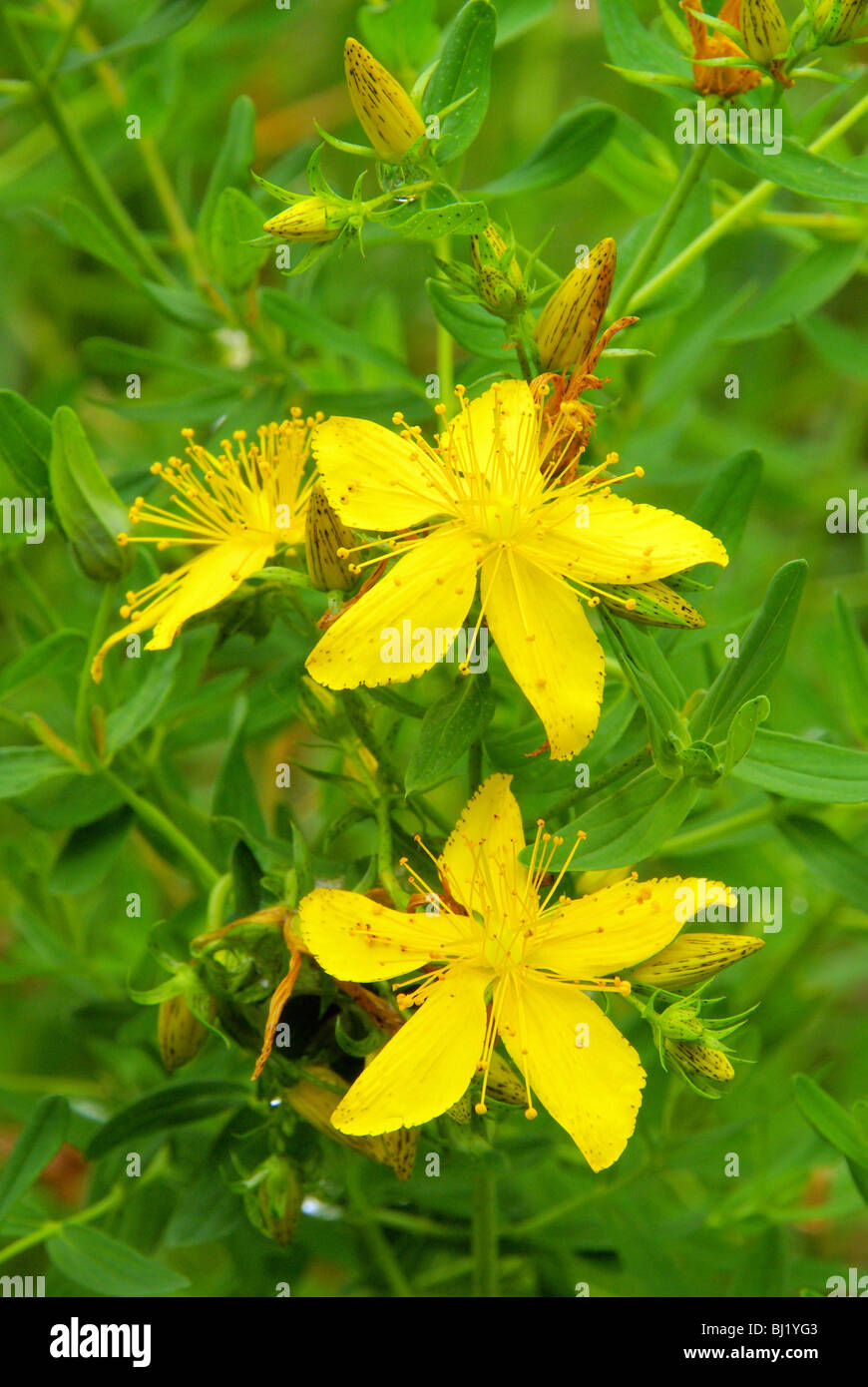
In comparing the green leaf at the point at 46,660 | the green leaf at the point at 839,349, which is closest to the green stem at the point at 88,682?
the green leaf at the point at 46,660

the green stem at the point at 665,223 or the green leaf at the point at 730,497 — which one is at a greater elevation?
the green stem at the point at 665,223

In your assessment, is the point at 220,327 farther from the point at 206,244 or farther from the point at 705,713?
the point at 705,713

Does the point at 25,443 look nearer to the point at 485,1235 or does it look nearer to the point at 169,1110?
the point at 169,1110

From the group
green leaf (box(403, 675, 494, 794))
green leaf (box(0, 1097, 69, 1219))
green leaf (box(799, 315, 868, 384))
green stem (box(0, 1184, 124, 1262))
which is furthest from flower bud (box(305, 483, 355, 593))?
green leaf (box(799, 315, 868, 384))

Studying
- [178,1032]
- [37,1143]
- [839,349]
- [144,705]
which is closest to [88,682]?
[144,705]

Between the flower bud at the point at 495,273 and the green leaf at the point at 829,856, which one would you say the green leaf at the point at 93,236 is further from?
the green leaf at the point at 829,856

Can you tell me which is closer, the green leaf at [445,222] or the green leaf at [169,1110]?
the green leaf at [445,222]

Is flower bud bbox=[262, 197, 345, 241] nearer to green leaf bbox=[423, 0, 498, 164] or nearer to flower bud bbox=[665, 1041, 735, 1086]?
green leaf bbox=[423, 0, 498, 164]
